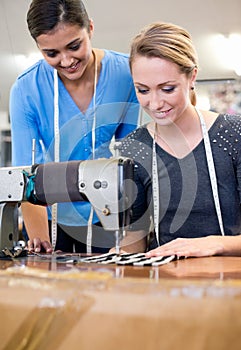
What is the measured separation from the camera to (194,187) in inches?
54.0

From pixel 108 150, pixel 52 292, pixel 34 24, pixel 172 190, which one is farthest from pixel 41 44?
pixel 52 292

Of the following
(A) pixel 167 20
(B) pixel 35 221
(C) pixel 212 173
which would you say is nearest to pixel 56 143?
(B) pixel 35 221

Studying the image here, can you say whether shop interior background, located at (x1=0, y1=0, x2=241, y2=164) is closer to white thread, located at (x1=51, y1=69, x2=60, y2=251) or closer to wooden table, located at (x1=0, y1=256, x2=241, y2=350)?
white thread, located at (x1=51, y1=69, x2=60, y2=251)

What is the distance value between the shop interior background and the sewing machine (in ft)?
9.90

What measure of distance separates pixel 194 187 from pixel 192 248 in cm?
32

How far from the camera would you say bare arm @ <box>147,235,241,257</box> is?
1.05m

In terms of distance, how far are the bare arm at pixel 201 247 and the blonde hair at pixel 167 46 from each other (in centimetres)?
45

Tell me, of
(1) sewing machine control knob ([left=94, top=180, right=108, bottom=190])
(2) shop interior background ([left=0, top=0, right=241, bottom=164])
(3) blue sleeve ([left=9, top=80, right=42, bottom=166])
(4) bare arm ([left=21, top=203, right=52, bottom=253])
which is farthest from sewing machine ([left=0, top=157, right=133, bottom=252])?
(2) shop interior background ([left=0, top=0, right=241, bottom=164])

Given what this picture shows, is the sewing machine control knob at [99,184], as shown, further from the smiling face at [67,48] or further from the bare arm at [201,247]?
the smiling face at [67,48]

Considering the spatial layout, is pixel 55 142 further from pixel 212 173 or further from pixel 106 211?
pixel 106 211

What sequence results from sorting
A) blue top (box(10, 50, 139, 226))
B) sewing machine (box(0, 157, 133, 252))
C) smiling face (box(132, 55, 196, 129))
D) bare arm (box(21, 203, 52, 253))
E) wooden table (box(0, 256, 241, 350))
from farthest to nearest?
blue top (box(10, 50, 139, 226))
bare arm (box(21, 203, 52, 253))
smiling face (box(132, 55, 196, 129))
sewing machine (box(0, 157, 133, 252))
wooden table (box(0, 256, 241, 350))

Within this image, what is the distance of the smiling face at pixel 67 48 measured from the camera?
1.39 metres

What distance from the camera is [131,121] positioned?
64.9 inches

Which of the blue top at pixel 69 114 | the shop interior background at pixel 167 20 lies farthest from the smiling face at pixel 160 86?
the shop interior background at pixel 167 20
